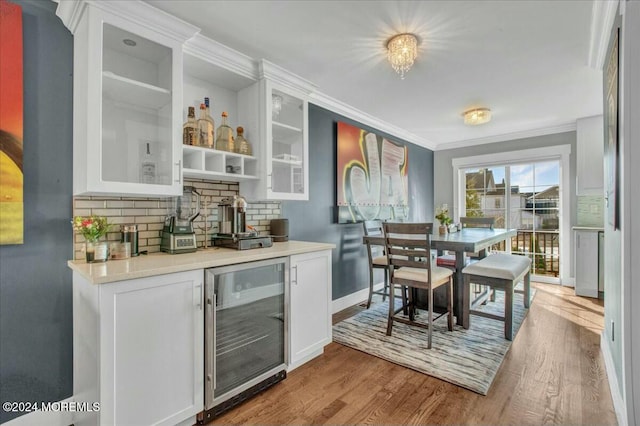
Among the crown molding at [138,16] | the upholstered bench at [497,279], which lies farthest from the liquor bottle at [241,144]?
the upholstered bench at [497,279]

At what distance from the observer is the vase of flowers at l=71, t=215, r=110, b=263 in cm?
165

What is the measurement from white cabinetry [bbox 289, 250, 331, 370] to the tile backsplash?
71cm

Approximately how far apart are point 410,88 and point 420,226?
1538 millimetres

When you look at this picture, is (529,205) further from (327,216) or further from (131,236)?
(131,236)

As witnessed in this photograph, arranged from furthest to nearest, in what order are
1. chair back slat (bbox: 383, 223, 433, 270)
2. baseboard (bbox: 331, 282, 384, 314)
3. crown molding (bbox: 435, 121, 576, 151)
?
crown molding (bbox: 435, 121, 576, 151) → baseboard (bbox: 331, 282, 384, 314) → chair back slat (bbox: 383, 223, 433, 270)

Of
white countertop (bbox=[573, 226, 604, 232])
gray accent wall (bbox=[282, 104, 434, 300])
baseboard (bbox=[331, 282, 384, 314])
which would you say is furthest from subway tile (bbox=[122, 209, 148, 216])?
white countertop (bbox=[573, 226, 604, 232])

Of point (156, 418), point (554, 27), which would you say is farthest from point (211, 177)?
point (554, 27)

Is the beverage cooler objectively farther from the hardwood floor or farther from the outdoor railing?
the outdoor railing

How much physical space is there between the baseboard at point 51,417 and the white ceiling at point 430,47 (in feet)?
7.90

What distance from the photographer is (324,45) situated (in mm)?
2295

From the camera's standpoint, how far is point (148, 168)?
192cm

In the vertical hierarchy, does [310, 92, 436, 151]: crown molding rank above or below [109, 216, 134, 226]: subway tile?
above

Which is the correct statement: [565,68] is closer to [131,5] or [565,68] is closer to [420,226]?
[420,226]

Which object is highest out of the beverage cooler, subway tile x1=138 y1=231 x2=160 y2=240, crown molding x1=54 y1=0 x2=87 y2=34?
crown molding x1=54 y1=0 x2=87 y2=34
